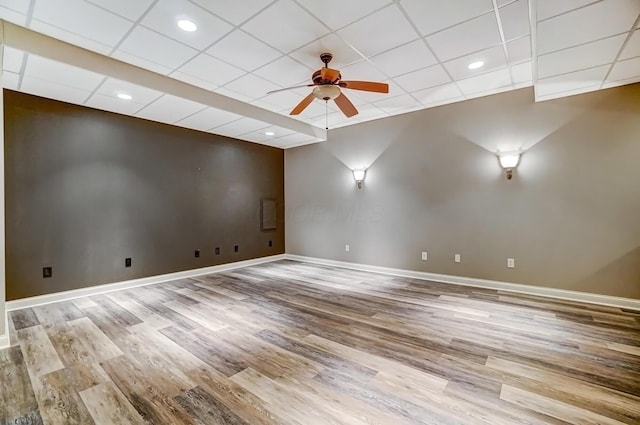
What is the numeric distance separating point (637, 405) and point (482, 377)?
0.84 m

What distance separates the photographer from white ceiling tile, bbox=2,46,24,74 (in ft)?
9.05

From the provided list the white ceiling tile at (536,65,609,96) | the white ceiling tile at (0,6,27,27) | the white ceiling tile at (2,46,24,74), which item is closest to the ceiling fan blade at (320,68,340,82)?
the white ceiling tile at (536,65,609,96)

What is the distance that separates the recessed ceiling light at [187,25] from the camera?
8.53 feet

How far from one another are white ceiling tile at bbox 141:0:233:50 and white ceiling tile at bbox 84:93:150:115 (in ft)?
5.69

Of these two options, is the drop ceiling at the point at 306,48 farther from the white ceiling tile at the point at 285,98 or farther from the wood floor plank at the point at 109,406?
the wood floor plank at the point at 109,406

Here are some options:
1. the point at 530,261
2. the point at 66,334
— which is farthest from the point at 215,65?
the point at 530,261

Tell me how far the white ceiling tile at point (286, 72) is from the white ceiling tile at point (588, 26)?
2319mm

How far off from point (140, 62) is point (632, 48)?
5015 millimetres

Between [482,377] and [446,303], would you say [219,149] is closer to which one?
[446,303]

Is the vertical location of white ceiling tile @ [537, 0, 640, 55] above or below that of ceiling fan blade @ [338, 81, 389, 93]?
above

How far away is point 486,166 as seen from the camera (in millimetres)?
4430

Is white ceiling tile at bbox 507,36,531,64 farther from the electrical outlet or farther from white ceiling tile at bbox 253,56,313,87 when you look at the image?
the electrical outlet

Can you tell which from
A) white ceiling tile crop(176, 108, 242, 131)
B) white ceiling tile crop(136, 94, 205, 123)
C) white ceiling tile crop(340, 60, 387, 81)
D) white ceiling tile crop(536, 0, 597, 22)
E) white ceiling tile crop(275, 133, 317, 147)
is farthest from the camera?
white ceiling tile crop(275, 133, 317, 147)

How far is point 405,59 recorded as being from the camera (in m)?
3.29
